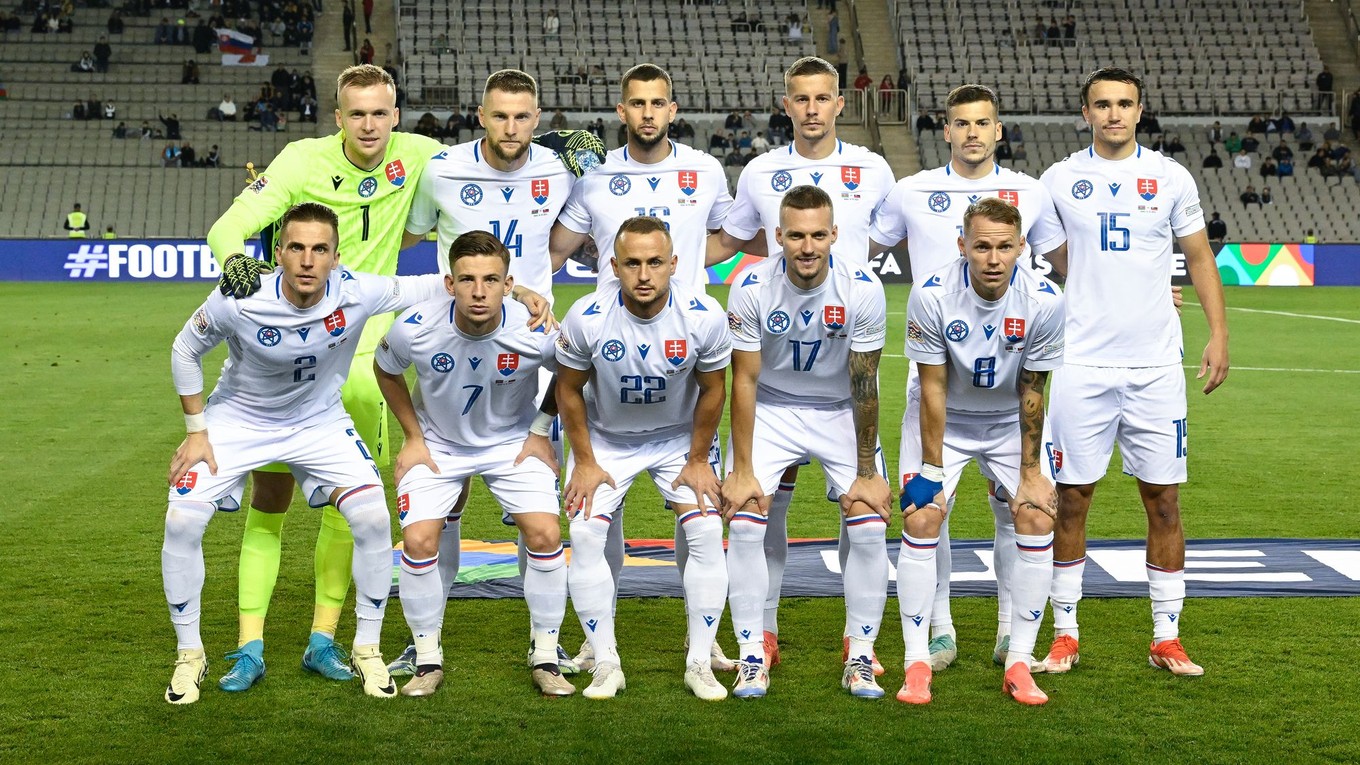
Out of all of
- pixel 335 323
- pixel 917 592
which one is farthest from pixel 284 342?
pixel 917 592

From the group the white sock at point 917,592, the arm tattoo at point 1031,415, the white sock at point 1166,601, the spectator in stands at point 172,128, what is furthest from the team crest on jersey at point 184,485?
the spectator in stands at point 172,128

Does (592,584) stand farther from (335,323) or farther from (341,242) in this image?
(341,242)

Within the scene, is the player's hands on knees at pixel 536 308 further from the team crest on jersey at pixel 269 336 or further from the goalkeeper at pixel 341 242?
the team crest on jersey at pixel 269 336

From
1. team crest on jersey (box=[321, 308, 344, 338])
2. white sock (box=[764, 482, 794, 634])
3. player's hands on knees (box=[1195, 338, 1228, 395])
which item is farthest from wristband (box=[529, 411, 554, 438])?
player's hands on knees (box=[1195, 338, 1228, 395])

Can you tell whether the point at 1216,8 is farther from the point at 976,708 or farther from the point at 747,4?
the point at 976,708

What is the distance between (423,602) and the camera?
18.0ft

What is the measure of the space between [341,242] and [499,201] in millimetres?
713

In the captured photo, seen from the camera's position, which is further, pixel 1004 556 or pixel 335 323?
pixel 1004 556

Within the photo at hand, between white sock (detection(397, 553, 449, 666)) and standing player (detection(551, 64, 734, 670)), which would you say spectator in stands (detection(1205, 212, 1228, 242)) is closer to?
standing player (detection(551, 64, 734, 670))

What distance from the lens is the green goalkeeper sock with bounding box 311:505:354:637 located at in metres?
5.86

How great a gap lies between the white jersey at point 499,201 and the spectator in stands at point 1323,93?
35863mm

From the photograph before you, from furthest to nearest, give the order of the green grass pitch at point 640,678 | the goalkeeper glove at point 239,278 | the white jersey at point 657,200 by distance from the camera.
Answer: the white jersey at point 657,200 → the goalkeeper glove at point 239,278 → the green grass pitch at point 640,678

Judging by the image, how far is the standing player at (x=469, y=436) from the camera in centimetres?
542

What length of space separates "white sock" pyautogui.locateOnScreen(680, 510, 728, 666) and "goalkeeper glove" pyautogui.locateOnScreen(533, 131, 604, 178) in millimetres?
1765
